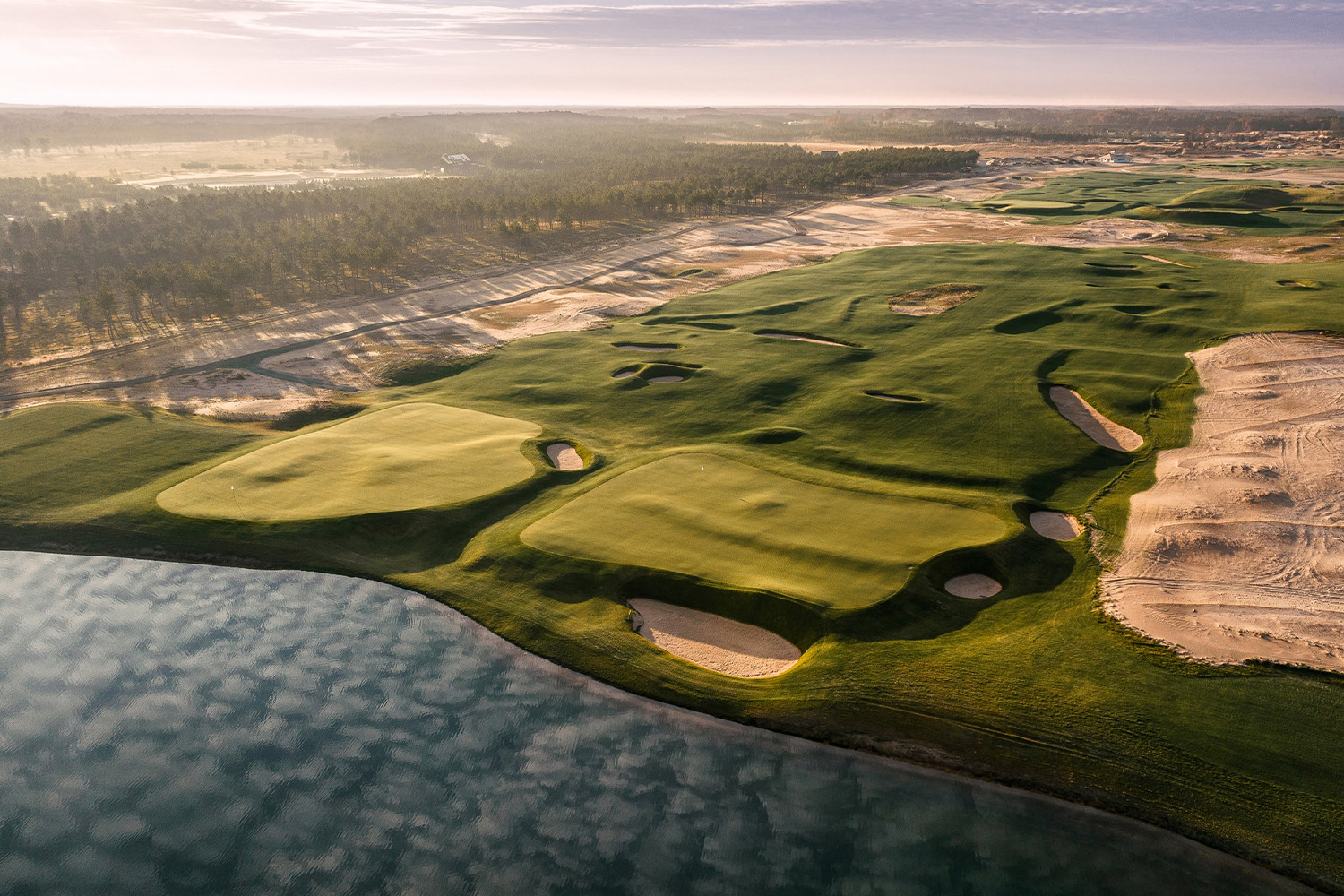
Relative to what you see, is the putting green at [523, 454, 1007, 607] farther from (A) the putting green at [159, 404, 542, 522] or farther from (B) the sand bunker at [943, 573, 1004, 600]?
(A) the putting green at [159, 404, 542, 522]

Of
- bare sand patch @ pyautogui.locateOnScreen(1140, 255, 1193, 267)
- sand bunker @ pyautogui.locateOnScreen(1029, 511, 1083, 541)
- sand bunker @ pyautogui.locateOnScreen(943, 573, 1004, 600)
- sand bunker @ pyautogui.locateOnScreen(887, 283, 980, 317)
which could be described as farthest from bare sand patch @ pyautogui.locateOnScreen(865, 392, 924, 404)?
bare sand patch @ pyautogui.locateOnScreen(1140, 255, 1193, 267)

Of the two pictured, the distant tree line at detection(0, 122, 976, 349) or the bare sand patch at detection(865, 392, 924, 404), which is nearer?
the bare sand patch at detection(865, 392, 924, 404)

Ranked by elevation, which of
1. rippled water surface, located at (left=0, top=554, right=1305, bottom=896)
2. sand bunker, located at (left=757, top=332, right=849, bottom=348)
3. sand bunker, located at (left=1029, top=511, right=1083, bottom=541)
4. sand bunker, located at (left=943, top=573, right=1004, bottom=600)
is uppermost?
sand bunker, located at (left=757, top=332, right=849, bottom=348)

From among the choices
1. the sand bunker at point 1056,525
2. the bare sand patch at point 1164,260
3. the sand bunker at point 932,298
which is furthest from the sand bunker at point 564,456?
the bare sand patch at point 1164,260

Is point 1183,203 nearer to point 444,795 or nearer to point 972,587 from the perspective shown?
point 972,587

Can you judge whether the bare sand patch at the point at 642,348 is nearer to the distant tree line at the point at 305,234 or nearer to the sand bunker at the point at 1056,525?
the sand bunker at the point at 1056,525

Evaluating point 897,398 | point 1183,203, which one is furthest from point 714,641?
point 1183,203

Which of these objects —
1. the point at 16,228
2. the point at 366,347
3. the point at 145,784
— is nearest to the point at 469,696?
the point at 145,784
